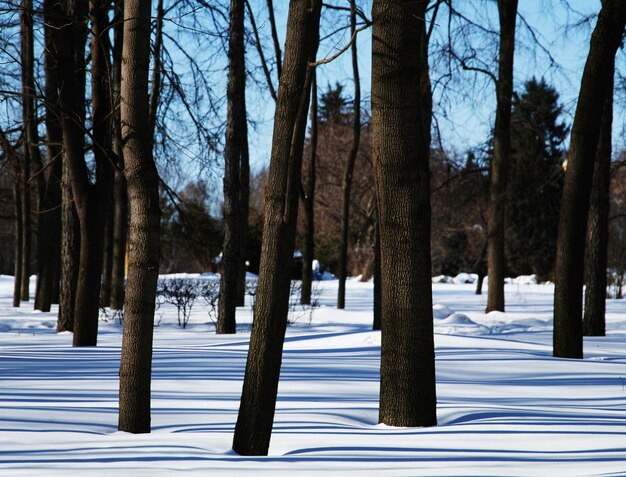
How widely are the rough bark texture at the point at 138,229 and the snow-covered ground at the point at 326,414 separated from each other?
265 mm

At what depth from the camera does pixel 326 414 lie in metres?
5.21

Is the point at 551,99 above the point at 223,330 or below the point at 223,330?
above

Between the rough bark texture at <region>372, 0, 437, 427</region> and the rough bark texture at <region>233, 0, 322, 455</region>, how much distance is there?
0.67m

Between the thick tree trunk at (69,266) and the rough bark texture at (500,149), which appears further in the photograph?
the rough bark texture at (500,149)

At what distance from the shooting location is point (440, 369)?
7809mm

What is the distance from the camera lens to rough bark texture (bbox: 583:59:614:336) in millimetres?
12117

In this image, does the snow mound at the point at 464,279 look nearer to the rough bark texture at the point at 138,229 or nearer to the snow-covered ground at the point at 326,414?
the snow-covered ground at the point at 326,414

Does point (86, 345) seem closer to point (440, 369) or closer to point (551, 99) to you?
point (440, 369)

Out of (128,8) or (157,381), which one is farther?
(157,381)

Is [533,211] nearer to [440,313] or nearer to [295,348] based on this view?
[440,313]

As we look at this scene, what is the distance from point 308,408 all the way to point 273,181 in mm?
1886

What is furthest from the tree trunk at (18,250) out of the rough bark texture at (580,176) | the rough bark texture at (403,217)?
the rough bark texture at (403,217)

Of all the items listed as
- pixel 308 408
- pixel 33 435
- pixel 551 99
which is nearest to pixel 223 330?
pixel 308 408

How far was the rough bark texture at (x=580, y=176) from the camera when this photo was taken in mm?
8570
